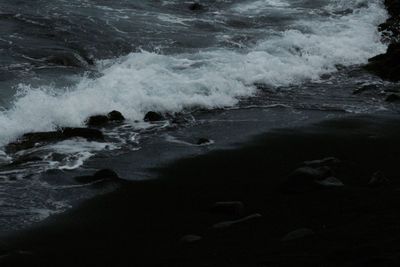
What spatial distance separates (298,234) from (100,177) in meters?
3.03

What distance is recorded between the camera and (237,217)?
22.1 ft

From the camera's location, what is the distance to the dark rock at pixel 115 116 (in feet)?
36.0

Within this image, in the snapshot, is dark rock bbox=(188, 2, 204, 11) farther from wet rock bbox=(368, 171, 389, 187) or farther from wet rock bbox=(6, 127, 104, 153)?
wet rock bbox=(368, 171, 389, 187)

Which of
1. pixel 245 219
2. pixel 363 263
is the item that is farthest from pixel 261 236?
pixel 363 263

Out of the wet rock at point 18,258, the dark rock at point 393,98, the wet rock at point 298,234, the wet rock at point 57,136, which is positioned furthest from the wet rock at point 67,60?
the wet rock at point 298,234

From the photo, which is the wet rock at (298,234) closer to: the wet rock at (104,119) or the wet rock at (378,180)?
the wet rock at (378,180)

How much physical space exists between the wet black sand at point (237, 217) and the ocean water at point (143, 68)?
817mm

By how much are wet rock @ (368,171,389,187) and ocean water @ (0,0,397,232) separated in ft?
11.9

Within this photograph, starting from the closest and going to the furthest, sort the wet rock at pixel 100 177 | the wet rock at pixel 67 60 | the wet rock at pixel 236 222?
the wet rock at pixel 236 222 → the wet rock at pixel 100 177 → the wet rock at pixel 67 60

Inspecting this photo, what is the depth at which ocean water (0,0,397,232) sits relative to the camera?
9.44m

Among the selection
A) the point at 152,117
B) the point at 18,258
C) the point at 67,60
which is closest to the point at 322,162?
the point at 152,117

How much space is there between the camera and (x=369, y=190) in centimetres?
733

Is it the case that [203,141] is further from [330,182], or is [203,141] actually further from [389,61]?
[389,61]

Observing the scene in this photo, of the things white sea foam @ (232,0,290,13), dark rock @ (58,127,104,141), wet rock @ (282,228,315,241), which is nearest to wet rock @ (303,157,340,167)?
wet rock @ (282,228,315,241)
